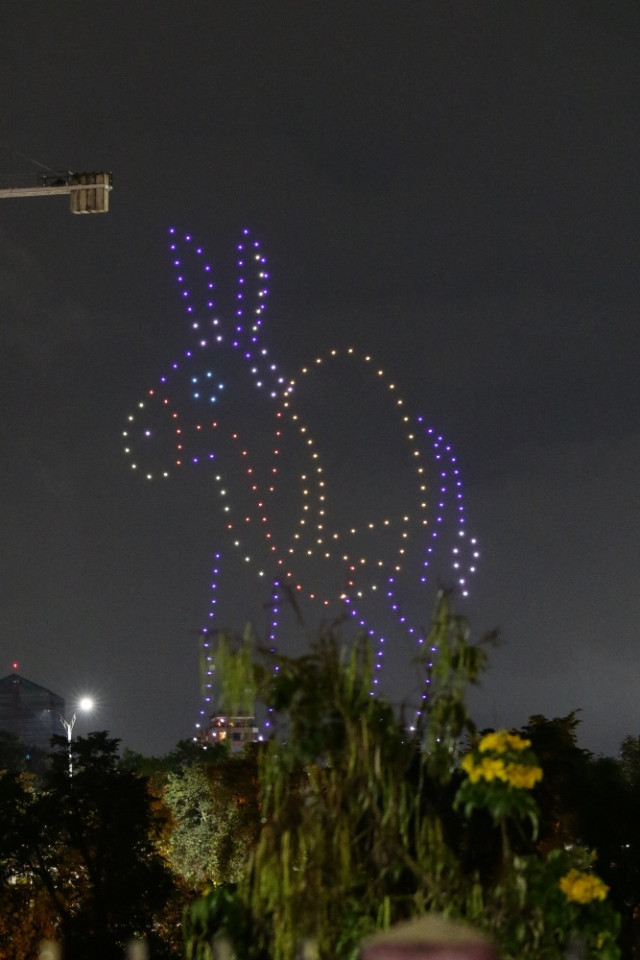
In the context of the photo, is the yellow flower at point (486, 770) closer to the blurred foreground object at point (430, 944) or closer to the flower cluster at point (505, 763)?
the flower cluster at point (505, 763)

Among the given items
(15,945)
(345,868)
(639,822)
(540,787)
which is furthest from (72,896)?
(345,868)

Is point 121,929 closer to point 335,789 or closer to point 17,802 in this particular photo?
point 17,802

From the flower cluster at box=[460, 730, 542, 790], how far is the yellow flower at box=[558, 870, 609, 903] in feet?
2.08

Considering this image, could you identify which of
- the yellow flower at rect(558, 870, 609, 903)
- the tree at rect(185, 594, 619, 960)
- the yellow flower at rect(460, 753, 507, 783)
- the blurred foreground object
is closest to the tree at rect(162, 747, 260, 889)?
the tree at rect(185, 594, 619, 960)

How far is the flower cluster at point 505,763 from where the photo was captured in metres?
8.58

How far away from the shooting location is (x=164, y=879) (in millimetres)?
29438

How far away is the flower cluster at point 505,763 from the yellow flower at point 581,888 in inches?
25.0

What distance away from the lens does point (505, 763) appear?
28.3 ft

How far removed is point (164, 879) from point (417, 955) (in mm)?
23705

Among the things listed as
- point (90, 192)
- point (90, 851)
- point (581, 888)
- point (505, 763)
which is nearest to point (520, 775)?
point (505, 763)

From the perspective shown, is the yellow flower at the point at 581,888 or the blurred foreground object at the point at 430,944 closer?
the blurred foreground object at the point at 430,944

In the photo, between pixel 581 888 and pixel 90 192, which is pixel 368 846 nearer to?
pixel 581 888

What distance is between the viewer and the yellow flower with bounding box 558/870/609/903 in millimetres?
8711

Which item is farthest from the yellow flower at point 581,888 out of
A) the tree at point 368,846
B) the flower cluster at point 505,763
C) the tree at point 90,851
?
the tree at point 90,851
